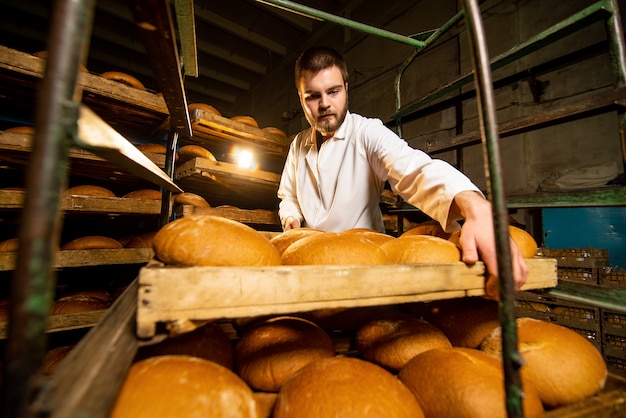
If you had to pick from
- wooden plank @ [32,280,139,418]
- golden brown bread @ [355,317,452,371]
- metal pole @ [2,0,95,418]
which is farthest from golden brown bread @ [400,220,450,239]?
metal pole @ [2,0,95,418]

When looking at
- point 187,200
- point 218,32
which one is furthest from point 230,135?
point 218,32

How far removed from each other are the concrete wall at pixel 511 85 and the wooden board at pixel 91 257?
3324 millimetres

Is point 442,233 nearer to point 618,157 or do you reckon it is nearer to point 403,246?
point 403,246

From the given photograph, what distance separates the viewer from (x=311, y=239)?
1069 millimetres

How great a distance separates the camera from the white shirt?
2.01 meters

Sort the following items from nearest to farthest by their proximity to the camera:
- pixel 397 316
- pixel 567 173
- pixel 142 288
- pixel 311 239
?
pixel 142 288 → pixel 311 239 → pixel 397 316 → pixel 567 173

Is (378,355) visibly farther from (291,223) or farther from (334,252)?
(291,223)

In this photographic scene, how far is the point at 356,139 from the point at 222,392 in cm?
233

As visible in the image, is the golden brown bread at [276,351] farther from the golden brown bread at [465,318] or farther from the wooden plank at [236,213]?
the wooden plank at [236,213]

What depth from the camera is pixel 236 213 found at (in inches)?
155

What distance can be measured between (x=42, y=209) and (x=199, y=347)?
2.35ft

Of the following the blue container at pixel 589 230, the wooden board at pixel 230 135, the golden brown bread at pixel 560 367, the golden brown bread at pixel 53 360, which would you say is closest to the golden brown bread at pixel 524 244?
the golden brown bread at pixel 560 367

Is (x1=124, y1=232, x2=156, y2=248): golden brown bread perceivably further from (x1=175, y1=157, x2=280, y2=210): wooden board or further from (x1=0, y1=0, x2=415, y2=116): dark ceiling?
(x1=0, y1=0, x2=415, y2=116): dark ceiling

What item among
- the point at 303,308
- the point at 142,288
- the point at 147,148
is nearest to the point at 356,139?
the point at 303,308
